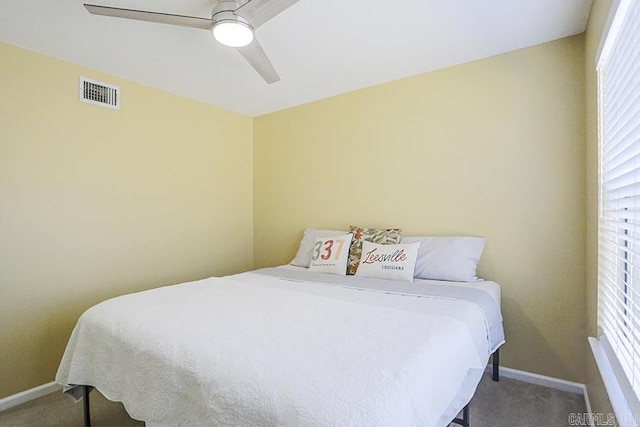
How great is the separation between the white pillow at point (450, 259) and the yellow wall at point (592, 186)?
0.61 meters

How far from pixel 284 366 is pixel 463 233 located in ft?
6.32

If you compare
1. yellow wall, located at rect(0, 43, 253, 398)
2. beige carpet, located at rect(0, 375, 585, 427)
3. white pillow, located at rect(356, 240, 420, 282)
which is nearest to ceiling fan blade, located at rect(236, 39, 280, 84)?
yellow wall, located at rect(0, 43, 253, 398)

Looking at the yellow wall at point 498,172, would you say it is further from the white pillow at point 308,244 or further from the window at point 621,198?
the window at point 621,198

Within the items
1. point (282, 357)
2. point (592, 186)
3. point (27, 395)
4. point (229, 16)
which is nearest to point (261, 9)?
point (229, 16)

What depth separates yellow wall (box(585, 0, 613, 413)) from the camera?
1657mm

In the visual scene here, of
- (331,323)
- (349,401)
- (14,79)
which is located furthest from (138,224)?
(349,401)

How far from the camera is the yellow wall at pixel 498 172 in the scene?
2.14 metres

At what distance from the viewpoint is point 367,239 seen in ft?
8.85

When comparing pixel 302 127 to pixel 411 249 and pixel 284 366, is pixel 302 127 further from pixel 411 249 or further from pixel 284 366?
pixel 284 366

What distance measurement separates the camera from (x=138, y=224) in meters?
2.79

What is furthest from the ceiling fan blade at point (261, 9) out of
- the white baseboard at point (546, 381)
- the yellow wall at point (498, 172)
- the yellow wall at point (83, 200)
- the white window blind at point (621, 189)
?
the white baseboard at point (546, 381)

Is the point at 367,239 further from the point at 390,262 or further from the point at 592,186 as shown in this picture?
the point at 592,186

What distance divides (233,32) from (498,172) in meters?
1.96

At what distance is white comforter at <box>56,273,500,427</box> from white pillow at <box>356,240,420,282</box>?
1.47 ft
